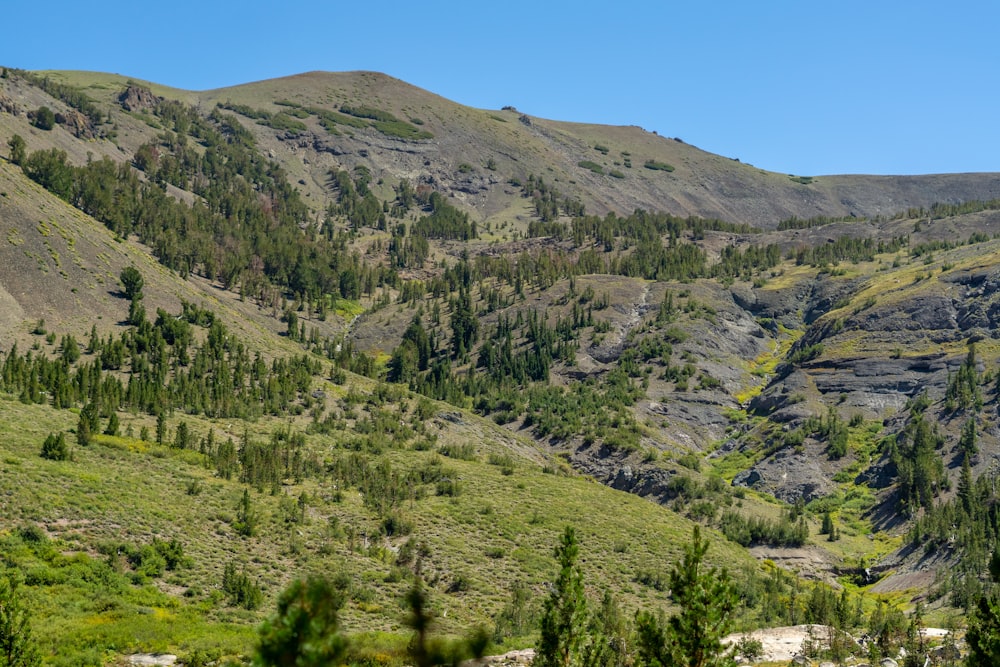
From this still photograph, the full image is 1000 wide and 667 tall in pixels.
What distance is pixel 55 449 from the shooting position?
54.5 m

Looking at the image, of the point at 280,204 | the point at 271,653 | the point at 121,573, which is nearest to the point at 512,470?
the point at 121,573

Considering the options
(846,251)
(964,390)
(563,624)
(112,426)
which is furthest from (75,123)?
(563,624)

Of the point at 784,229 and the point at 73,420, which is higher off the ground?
the point at 784,229

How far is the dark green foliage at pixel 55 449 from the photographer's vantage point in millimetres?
54281

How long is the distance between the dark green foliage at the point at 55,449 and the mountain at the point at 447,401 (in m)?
0.85

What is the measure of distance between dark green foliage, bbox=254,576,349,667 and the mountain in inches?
988

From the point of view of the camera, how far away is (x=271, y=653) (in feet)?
28.5

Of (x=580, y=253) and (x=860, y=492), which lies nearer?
(x=860, y=492)

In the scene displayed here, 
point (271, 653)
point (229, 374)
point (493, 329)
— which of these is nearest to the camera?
point (271, 653)

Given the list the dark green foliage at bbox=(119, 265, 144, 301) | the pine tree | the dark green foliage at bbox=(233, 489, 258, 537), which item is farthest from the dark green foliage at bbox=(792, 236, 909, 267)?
the pine tree

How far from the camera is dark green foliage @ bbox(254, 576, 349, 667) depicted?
827cm

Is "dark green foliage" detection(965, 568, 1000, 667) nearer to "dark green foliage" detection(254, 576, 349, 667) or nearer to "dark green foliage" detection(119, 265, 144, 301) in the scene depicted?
"dark green foliage" detection(254, 576, 349, 667)

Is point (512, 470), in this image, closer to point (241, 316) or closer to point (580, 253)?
point (241, 316)

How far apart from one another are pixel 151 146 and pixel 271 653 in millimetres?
192557
